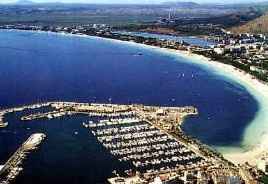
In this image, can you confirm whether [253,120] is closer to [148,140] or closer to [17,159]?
[148,140]

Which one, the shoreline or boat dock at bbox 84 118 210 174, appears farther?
the shoreline

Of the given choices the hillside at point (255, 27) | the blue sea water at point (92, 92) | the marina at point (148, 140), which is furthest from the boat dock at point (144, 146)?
the hillside at point (255, 27)

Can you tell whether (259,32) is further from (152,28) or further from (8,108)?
(8,108)

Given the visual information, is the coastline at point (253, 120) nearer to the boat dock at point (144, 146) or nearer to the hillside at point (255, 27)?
the boat dock at point (144, 146)

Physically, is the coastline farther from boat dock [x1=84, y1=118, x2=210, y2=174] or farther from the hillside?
the hillside

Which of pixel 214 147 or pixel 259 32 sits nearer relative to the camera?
pixel 214 147

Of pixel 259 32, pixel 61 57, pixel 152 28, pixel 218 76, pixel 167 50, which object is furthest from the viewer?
pixel 152 28

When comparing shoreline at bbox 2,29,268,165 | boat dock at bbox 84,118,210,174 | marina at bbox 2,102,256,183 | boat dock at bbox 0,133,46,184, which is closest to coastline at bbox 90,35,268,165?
shoreline at bbox 2,29,268,165

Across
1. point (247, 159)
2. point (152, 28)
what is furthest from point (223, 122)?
point (152, 28)
